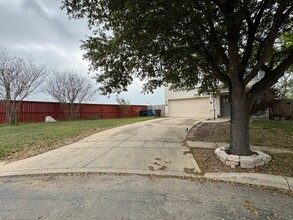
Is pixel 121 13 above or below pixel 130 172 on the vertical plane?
above

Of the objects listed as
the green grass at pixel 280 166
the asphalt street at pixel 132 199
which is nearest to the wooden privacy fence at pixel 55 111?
the asphalt street at pixel 132 199

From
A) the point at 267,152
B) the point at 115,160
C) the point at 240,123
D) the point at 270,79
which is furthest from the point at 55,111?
the point at 270,79

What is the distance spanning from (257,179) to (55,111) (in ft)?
62.3

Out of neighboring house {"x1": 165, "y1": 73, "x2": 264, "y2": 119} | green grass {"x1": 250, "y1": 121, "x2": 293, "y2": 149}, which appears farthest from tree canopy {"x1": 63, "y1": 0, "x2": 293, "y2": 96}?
neighboring house {"x1": 165, "y1": 73, "x2": 264, "y2": 119}

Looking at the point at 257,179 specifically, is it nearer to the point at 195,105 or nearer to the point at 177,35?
the point at 177,35

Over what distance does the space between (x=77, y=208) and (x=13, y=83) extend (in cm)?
1547

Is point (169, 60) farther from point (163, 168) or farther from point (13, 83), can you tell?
point (13, 83)

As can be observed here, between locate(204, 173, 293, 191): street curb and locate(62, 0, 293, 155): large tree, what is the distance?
101 cm

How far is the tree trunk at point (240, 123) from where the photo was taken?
581cm

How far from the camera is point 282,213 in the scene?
3.27 metres

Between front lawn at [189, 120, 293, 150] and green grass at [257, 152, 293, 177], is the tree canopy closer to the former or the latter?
green grass at [257, 152, 293, 177]

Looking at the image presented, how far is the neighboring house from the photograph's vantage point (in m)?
19.1

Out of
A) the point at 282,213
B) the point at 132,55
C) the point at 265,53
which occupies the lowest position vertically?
the point at 282,213

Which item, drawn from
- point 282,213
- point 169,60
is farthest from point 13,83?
point 282,213
